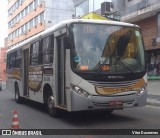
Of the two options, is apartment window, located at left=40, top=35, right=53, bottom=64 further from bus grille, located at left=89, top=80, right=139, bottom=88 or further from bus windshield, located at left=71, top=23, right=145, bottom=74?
bus grille, located at left=89, top=80, right=139, bottom=88

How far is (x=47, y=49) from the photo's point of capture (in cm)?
1284

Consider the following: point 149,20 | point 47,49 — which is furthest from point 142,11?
point 47,49

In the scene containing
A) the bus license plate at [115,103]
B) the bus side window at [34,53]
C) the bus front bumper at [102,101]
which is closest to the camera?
the bus front bumper at [102,101]

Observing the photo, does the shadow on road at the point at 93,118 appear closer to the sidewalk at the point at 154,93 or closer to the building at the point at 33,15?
the sidewalk at the point at 154,93

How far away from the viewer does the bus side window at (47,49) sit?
12375mm

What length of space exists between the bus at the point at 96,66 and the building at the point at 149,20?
50.4 feet

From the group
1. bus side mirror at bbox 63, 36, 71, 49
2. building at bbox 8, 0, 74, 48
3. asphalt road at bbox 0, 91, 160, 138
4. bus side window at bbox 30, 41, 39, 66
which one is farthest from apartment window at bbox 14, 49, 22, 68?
building at bbox 8, 0, 74, 48

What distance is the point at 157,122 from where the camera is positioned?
1084cm

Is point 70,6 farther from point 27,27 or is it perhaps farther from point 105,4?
point 105,4

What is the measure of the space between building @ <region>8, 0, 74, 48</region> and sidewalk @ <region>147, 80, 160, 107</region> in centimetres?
3237

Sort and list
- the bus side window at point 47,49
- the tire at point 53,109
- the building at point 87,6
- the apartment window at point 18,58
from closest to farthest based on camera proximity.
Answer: the tire at point 53,109 → the bus side window at point 47,49 → the apartment window at point 18,58 → the building at point 87,6

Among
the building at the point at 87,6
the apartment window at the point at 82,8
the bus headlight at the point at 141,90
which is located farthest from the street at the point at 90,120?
the apartment window at the point at 82,8

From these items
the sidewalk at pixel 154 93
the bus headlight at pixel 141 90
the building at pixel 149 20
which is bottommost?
the sidewalk at pixel 154 93

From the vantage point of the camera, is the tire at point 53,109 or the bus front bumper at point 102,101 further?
the tire at point 53,109
